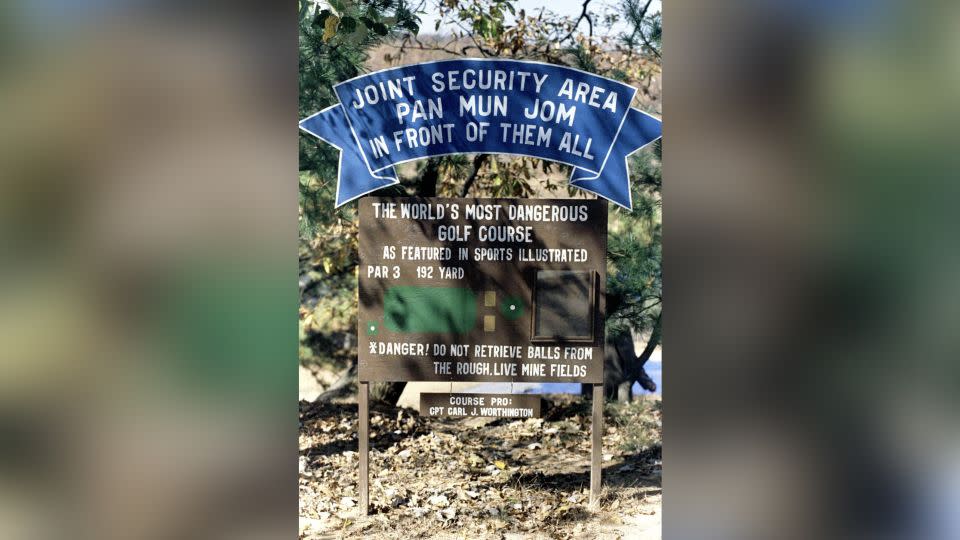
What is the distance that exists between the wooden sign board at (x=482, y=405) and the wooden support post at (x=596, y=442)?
1.30ft

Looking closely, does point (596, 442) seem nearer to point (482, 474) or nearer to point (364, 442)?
point (482, 474)

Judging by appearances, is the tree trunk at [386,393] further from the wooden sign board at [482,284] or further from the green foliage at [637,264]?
the wooden sign board at [482,284]

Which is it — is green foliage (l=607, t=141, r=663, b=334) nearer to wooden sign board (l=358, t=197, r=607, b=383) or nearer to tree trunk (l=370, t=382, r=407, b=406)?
wooden sign board (l=358, t=197, r=607, b=383)

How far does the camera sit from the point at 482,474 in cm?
639

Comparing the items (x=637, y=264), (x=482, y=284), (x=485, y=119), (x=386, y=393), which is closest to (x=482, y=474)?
(x=386, y=393)

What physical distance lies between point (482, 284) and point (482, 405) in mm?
812

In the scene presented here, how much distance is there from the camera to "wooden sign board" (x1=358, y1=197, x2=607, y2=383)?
5301 millimetres

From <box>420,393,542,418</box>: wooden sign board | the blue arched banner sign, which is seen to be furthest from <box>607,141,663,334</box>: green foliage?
<box>420,393,542,418</box>: wooden sign board

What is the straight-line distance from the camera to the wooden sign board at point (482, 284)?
17.4ft

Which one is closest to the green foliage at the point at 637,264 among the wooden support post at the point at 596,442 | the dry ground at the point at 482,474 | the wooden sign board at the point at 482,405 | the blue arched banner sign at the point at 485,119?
the blue arched banner sign at the point at 485,119

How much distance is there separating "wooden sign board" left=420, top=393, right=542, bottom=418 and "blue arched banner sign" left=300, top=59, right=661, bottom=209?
4.81 feet
